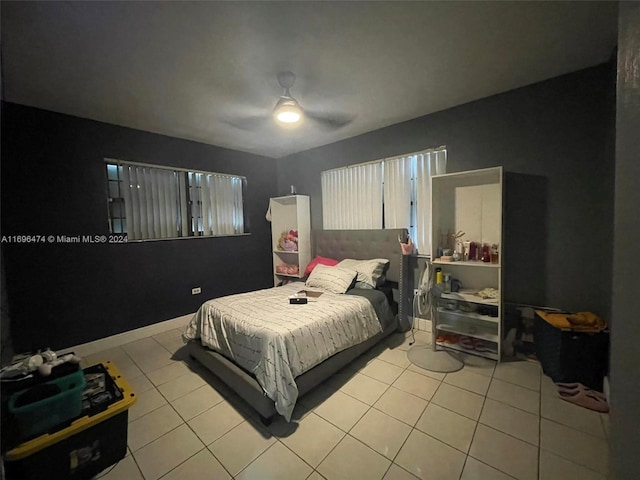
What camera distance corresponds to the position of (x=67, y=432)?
4.34 feet

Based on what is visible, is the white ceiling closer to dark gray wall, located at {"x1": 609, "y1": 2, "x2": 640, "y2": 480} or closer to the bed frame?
dark gray wall, located at {"x1": 609, "y1": 2, "x2": 640, "y2": 480}

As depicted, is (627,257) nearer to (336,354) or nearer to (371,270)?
(336,354)

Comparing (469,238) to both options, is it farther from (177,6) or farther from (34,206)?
(34,206)

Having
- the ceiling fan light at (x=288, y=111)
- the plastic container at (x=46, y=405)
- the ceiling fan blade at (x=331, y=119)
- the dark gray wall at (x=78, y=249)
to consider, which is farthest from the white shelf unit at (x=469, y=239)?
the dark gray wall at (x=78, y=249)

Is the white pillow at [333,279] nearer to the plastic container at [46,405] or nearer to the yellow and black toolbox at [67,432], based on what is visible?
the yellow and black toolbox at [67,432]

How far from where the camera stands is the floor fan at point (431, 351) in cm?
239

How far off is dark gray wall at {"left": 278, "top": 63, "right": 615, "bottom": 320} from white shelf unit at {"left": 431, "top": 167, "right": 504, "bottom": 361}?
16cm

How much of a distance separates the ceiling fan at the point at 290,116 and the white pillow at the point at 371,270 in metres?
1.80

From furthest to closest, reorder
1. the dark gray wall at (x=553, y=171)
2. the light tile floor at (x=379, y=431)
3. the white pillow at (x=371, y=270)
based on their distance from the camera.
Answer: the white pillow at (x=371, y=270), the dark gray wall at (x=553, y=171), the light tile floor at (x=379, y=431)

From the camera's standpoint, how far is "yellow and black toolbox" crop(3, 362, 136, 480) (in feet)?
4.05

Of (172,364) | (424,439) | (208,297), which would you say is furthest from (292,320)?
(208,297)

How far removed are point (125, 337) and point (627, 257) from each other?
424 centimetres

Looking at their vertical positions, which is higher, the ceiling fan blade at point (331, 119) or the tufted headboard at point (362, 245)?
the ceiling fan blade at point (331, 119)

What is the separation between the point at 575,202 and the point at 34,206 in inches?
207
